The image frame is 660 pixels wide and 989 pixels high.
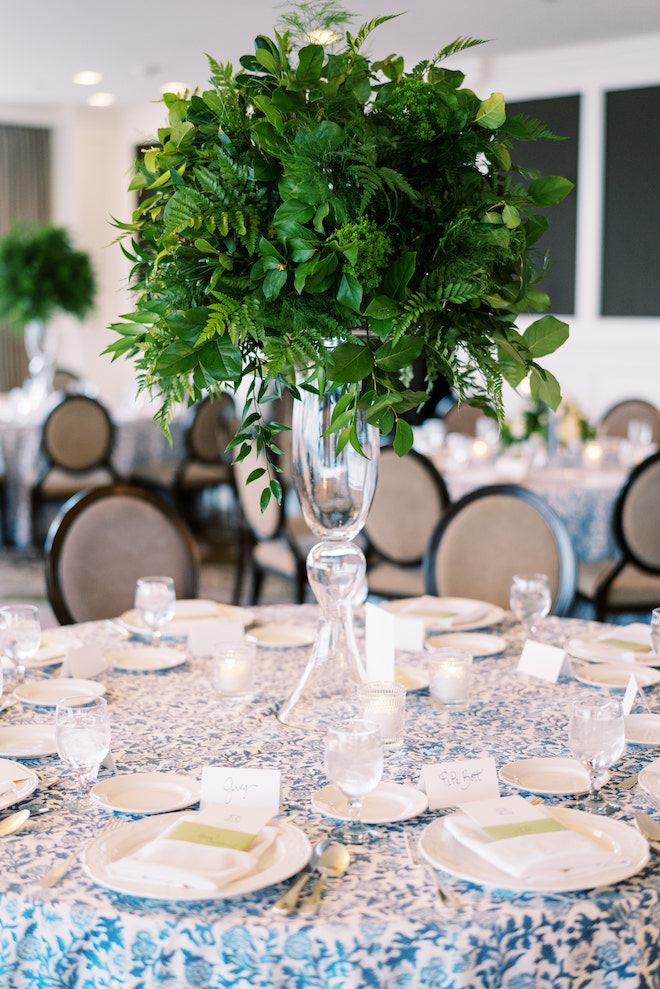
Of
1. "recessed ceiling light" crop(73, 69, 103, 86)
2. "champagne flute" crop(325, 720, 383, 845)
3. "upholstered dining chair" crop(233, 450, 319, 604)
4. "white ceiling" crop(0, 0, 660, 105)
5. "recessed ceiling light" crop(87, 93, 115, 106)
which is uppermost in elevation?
"recessed ceiling light" crop(87, 93, 115, 106)

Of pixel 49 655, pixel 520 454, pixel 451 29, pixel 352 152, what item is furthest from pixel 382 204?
Answer: pixel 451 29

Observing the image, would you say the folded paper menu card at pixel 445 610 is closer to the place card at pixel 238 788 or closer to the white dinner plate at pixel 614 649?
the white dinner plate at pixel 614 649

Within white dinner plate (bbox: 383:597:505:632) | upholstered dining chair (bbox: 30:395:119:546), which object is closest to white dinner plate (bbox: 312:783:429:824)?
white dinner plate (bbox: 383:597:505:632)

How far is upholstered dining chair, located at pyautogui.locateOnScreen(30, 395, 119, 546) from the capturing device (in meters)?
5.99

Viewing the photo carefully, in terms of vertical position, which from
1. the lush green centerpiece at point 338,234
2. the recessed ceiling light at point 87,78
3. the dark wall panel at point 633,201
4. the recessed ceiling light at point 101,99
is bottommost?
the lush green centerpiece at point 338,234

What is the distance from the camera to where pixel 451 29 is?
7.15 metres

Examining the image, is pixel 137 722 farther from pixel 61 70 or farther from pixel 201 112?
pixel 61 70

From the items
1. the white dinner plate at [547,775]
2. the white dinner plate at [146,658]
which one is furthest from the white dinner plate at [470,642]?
the white dinner plate at [547,775]

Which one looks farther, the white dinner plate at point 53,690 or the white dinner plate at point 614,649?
the white dinner plate at point 614,649

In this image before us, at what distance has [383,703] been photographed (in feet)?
5.34

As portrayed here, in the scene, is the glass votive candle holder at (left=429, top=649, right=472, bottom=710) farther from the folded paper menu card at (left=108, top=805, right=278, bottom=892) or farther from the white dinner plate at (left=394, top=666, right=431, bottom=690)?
the folded paper menu card at (left=108, top=805, right=278, bottom=892)

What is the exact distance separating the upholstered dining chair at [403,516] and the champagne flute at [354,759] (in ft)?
8.58

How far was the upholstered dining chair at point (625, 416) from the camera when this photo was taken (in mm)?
5992

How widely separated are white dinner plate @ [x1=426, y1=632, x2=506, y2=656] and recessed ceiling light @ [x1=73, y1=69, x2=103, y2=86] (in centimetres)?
758
